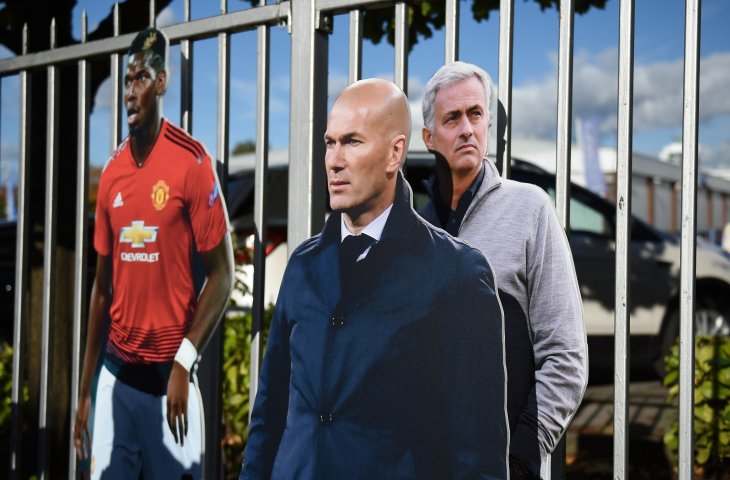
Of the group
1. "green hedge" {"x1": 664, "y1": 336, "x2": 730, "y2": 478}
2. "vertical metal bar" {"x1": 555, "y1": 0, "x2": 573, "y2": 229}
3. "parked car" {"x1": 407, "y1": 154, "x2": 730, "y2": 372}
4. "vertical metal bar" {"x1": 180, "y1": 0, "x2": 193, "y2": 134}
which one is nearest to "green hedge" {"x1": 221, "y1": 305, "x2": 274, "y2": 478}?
"vertical metal bar" {"x1": 180, "y1": 0, "x2": 193, "y2": 134}

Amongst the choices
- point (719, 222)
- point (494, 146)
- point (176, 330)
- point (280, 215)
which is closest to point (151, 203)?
point (176, 330)

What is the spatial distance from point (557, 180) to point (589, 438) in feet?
12.5

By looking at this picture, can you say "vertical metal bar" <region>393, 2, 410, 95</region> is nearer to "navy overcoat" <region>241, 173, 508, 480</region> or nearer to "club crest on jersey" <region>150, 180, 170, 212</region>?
"navy overcoat" <region>241, 173, 508, 480</region>

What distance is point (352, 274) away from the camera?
2.53m

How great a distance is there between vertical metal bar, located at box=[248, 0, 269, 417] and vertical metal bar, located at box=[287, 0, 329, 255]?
12 centimetres

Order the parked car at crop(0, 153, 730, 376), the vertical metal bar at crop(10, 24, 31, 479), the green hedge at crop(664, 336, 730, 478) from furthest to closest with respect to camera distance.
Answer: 1. the parked car at crop(0, 153, 730, 376)
2. the vertical metal bar at crop(10, 24, 31, 479)
3. the green hedge at crop(664, 336, 730, 478)

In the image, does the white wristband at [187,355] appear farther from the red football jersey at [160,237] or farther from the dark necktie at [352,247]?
the dark necktie at [352,247]

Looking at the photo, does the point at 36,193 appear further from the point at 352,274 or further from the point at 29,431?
the point at 352,274

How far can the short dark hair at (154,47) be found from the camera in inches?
129

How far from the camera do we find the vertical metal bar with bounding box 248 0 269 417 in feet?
9.93

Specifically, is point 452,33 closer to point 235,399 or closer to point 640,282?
point 235,399

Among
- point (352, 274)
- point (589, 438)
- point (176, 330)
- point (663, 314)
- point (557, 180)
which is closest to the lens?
point (557, 180)

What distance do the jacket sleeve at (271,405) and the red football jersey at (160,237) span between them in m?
0.56

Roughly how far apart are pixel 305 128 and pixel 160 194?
714 millimetres
